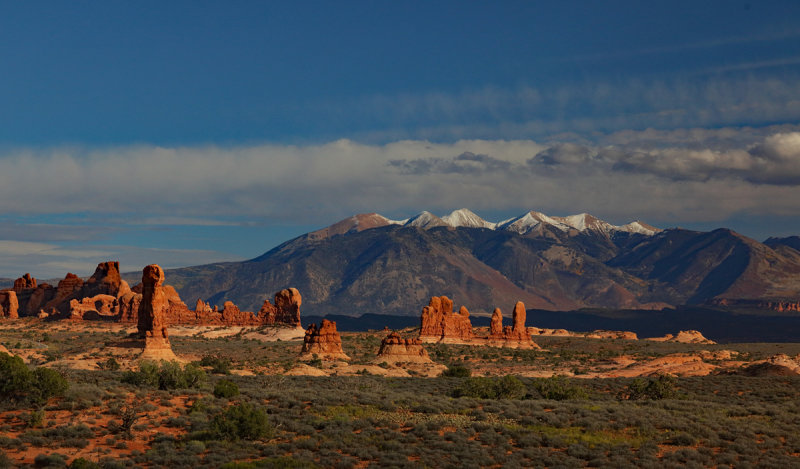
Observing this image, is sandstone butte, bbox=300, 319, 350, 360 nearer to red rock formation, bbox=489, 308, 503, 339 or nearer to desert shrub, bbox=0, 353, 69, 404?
desert shrub, bbox=0, 353, 69, 404

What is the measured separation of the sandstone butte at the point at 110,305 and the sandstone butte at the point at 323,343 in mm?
48943

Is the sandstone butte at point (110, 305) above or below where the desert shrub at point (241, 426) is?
above

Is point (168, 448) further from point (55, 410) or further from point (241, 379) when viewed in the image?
point (241, 379)

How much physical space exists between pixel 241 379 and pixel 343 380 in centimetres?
792

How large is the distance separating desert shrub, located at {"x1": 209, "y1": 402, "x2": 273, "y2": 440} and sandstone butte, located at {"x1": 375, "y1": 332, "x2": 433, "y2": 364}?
153ft

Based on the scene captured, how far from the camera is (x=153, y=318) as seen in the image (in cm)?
6950

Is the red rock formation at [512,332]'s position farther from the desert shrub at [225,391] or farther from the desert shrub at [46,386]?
the desert shrub at [46,386]

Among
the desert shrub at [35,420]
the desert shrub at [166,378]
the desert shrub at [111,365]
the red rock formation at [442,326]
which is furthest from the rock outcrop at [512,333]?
the desert shrub at [35,420]

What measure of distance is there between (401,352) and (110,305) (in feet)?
220

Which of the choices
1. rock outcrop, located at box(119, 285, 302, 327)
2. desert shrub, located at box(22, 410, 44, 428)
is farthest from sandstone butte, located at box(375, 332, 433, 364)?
desert shrub, located at box(22, 410, 44, 428)

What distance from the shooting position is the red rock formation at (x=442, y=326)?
126 metres

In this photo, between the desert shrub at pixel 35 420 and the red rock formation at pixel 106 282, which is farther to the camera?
the red rock formation at pixel 106 282

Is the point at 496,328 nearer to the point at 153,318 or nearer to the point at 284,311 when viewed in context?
the point at 284,311

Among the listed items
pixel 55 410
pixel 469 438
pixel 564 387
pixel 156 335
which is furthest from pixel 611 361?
pixel 55 410
